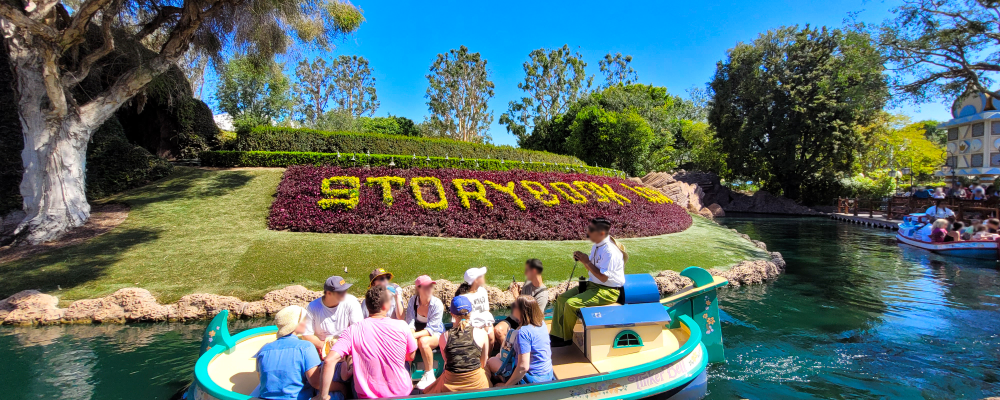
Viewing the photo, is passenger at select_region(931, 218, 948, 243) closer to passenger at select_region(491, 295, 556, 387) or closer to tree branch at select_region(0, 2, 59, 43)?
passenger at select_region(491, 295, 556, 387)

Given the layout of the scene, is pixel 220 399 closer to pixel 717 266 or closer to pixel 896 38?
pixel 717 266

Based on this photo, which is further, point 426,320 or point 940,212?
point 940,212

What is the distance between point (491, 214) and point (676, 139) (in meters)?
43.9

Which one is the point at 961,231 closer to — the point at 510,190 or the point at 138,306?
the point at 510,190

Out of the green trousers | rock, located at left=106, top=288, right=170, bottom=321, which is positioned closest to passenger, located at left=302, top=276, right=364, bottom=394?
the green trousers

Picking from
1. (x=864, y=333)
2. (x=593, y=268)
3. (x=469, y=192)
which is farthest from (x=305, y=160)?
(x=864, y=333)

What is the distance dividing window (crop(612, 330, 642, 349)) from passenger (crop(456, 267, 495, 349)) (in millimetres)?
1589

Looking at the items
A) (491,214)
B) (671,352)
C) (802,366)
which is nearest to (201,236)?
(491,214)

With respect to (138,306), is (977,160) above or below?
above

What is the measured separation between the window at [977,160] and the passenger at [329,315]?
45.7 m

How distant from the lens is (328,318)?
476cm

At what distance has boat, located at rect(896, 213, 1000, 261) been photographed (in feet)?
51.3

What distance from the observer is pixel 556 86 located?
50281 millimetres

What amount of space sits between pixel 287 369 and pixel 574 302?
10.9 feet
